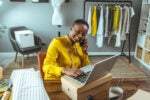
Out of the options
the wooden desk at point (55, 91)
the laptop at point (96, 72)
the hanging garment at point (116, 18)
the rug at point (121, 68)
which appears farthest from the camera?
the hanging garment at point (116, 18)

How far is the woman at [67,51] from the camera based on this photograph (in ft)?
4.49

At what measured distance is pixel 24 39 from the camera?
340cm

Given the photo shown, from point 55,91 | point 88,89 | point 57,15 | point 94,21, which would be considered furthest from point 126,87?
point 57,15

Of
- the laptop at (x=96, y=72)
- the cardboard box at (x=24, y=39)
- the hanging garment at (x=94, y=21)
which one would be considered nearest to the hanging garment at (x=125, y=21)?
the hanging garment at (x=94, y=21)

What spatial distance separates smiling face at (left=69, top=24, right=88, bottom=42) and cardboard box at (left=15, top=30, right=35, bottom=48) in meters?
2.17

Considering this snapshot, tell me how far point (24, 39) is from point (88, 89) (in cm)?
268

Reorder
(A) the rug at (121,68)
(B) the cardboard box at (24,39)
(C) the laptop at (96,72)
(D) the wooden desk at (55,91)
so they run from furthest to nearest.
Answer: (B) the cardboard box at (24,39) < (A) the rug at (121,68) < (D) the wooden desk at (55,91) < (C) the laptop at (96,72)

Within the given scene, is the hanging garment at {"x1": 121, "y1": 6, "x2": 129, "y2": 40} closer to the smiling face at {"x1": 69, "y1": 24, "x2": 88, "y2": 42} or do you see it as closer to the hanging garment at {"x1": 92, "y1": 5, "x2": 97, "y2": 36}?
the hanging garment at {"x1": 92, "y1": 5, "x2": 97, "y2": 36}

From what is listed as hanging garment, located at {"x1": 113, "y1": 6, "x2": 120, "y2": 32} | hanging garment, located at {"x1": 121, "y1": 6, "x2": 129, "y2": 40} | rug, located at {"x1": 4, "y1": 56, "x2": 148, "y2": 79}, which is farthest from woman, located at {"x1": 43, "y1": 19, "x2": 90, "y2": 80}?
hanging garment, located at {"x1": 121, "y1": 6, "x2": 129, "y2": 40}

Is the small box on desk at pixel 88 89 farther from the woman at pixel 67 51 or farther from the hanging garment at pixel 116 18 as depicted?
the hanging garment at pixel 116 18

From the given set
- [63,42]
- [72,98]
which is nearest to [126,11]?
[63,42]

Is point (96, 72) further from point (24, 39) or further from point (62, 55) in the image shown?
point (24, 39)

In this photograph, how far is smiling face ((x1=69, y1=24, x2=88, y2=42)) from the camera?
4.50ft

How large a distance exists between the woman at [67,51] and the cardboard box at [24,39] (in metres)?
2.09
